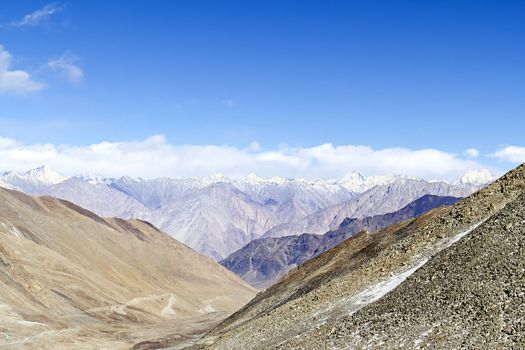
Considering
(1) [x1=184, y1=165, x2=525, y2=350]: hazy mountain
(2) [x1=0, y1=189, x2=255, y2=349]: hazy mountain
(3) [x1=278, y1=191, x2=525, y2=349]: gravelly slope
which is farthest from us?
(2) [x1=0, y1=189, x2=255, y2=349]: hazy mountain

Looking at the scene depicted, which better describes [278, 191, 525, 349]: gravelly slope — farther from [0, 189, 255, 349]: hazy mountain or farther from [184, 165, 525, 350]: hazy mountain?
[0, 189, 255, 349]: hazy mountain

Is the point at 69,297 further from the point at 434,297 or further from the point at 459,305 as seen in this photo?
the point at 459,305

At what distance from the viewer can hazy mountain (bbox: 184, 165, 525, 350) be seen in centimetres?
2538

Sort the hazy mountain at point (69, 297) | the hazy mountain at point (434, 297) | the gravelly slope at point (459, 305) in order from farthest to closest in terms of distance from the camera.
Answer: the hazy mountain at point (69, 297) < the hazy mountain at point (434, 297) < the gravelly slope at point (459, 305)

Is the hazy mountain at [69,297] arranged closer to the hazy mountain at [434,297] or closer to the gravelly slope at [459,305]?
the hazy mountain at [434,297]

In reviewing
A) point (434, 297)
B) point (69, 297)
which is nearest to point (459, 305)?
point (434, 297)

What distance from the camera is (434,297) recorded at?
29.3 metres

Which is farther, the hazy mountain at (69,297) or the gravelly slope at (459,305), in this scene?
the hazy mountain at (69,297)

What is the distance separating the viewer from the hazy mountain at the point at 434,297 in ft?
83.3

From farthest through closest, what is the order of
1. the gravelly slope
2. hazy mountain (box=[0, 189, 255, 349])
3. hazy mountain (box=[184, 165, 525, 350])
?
hazy mountain (box=[0, 189, 255, 349])
hazy mountain (box=[184, 165, 525, 350])
the gravelly slope

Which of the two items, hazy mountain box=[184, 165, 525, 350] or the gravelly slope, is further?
hazy mountain box=[184, 165, 525, 350]

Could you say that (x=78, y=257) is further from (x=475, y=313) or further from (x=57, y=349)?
(x=475, y=313)

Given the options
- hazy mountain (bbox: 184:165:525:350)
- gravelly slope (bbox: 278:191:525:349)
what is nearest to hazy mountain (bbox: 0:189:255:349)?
hazy mountain (bbox: 184:165:525:350)

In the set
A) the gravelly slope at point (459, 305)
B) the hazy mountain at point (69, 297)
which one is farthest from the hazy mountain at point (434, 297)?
the hazy mountain at point (69, 297)
